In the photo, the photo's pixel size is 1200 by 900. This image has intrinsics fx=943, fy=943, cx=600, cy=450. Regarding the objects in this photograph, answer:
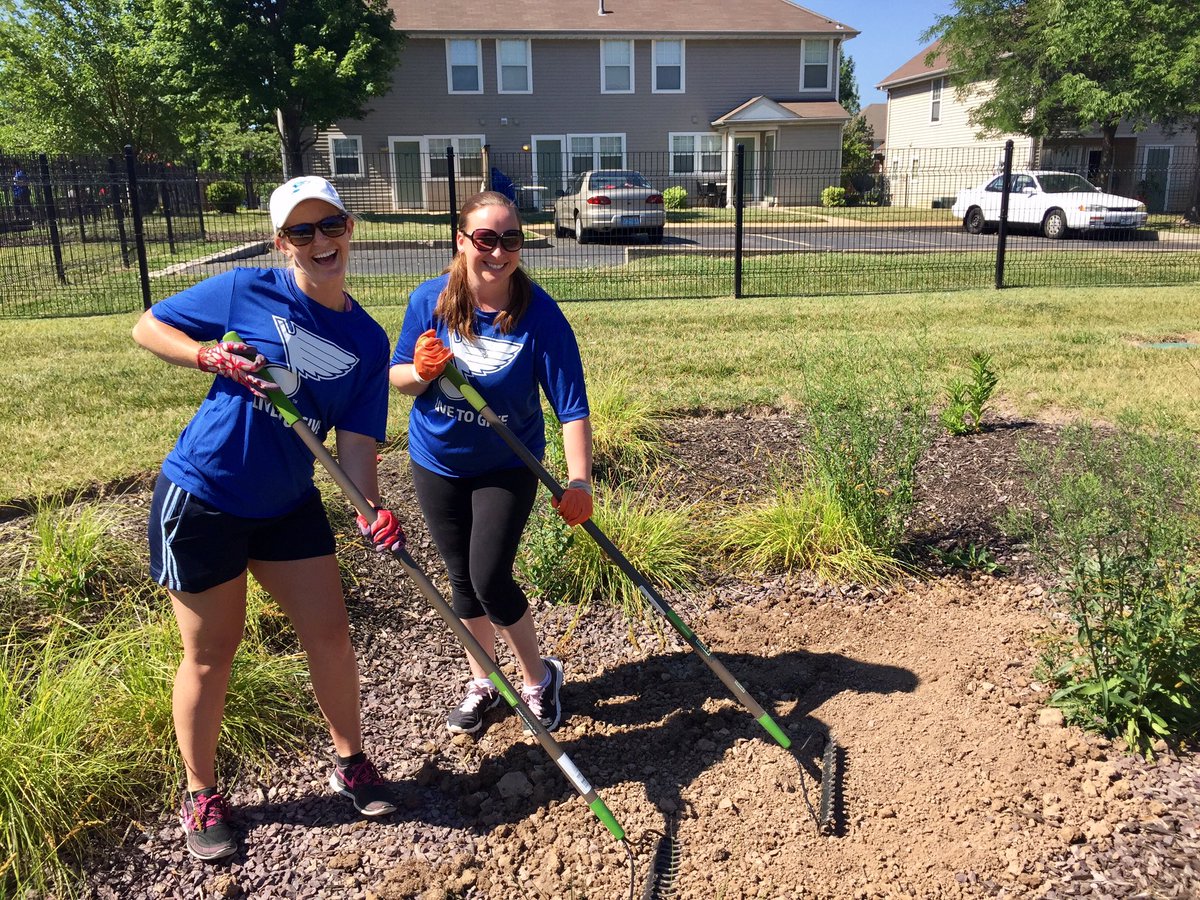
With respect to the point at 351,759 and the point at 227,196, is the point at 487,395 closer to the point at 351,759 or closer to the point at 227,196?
the point at 351,759

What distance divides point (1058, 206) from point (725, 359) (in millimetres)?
14849

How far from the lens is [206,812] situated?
9.23 feet

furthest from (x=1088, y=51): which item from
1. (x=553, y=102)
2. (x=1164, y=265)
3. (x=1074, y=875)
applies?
(x=1074, y=875)

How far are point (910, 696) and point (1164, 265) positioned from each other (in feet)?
48.4

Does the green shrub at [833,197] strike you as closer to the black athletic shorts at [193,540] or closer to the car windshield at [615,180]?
the car windshield at [615,180]

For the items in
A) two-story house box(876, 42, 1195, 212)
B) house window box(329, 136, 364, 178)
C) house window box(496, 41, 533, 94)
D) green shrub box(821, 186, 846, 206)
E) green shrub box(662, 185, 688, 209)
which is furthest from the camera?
house window box(329, 136, 364, 178)

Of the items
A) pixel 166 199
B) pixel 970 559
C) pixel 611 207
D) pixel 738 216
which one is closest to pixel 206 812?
pixel 970 559

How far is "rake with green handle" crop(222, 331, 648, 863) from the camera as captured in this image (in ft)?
8.25

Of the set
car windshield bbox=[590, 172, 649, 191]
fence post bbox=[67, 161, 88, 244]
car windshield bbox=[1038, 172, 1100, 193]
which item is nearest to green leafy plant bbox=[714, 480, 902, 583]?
fence post bbox=[67, 161, 88, 244]

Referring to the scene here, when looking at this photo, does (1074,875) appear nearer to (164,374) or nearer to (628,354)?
(628,354)

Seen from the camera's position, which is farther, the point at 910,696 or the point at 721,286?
the point at 721,286

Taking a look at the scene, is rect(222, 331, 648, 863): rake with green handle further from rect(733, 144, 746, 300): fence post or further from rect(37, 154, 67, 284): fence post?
rect(37, 154, 67, 284): fence post

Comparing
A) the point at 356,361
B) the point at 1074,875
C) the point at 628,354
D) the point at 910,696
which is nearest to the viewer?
the point at 1074,875

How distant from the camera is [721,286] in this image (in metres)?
13.3
